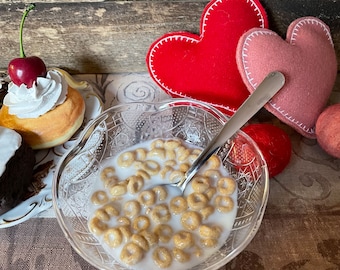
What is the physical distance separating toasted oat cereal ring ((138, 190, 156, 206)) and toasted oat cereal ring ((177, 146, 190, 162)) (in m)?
0.07

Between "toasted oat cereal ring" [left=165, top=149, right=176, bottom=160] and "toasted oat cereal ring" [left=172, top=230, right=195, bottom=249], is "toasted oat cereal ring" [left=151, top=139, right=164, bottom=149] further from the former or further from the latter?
"toasted oat cereal ring" [left=172, top=230, right=195, bottom=249]

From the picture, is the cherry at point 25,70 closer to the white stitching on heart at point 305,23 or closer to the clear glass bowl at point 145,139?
the clear glass bowl at point 145,139

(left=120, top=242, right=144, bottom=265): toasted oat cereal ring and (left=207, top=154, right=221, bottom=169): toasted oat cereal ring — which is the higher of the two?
(left=207, top=154, right=221, bottom=169): toasted oat cereal ring

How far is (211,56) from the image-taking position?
2.21 feet

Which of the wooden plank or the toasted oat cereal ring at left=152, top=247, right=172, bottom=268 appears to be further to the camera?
the wooden plank

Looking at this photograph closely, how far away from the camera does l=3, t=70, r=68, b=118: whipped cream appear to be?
2.10 ft

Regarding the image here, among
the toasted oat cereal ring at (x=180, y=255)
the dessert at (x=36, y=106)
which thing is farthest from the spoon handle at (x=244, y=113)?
the dessert at (x=36, y=106)

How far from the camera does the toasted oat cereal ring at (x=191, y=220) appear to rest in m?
0.56

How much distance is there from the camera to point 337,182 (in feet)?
2.06

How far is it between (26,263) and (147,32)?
39 cm

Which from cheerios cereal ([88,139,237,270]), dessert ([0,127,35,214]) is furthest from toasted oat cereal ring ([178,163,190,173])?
dessert ([0,127,35,214])

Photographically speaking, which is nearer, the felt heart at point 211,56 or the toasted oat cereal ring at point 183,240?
the toasted oat cereal ring at point 183,240

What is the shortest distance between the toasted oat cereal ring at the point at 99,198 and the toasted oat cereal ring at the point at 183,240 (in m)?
0.11

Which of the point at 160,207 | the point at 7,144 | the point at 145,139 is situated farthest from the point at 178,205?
the point at 7,144
